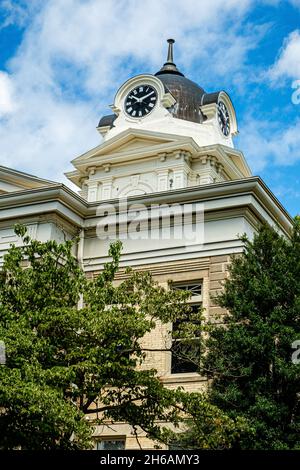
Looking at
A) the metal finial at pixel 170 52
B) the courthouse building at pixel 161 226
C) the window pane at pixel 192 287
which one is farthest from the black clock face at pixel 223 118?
the window pane at pixel 192 287

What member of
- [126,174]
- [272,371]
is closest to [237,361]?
[272,371]

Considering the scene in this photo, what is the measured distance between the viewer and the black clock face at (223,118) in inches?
1582

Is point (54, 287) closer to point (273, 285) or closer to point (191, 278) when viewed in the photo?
point (273, 285)

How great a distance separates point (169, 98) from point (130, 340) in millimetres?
25421

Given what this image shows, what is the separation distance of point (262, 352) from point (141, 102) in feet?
82.3

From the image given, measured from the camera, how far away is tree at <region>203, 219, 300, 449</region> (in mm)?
15367

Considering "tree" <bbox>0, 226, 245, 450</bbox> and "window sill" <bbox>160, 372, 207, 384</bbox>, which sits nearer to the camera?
"tree" <bbox>0, 226, 245, 450</bbox>

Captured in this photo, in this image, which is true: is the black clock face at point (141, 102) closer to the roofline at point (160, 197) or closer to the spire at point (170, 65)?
the spire at point (170, 65)

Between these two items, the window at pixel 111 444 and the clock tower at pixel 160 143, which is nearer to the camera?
the window at pixel 111 444

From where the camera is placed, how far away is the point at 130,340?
592 inches

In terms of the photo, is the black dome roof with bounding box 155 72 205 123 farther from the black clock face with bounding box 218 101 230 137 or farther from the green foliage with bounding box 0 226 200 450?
the green foliage with bounding box 0 226 200 450

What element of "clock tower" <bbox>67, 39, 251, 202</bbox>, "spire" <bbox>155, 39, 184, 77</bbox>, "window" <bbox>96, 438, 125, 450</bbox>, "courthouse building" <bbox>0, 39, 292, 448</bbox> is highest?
"spire" <bbox>155, 39, 184, 77</bbox>

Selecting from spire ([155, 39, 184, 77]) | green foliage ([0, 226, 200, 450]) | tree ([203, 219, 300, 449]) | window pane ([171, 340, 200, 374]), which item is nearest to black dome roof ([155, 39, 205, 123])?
spire ([155, 39, 184, 77])

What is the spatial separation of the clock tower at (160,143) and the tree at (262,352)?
1728cm
